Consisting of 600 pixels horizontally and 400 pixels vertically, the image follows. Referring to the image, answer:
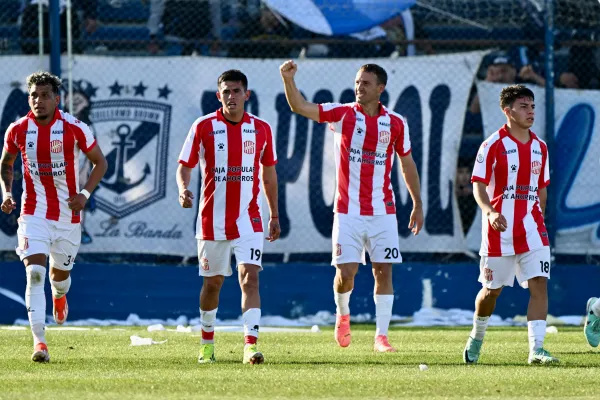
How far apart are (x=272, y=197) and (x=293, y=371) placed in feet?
5.28

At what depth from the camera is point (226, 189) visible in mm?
9398

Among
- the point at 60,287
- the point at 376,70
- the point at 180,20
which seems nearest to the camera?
the point at 376,70

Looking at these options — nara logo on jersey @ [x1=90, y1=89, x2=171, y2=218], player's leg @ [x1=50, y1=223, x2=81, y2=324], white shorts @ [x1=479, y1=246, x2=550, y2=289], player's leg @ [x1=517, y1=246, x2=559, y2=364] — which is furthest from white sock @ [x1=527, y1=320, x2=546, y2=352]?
nara logo on jersey @ [x1=90, y1=89, x2=171, y2=218]

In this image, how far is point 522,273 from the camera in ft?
30.3

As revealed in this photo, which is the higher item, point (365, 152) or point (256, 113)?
point (256, 113)

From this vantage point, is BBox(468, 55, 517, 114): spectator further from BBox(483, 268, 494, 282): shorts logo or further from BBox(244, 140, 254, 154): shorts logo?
BBox(244, 140, 254, 154): shorts logo

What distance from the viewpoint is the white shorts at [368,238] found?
10375 millimetres

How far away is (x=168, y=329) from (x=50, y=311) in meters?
1.63

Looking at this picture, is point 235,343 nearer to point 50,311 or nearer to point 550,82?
point 50,311

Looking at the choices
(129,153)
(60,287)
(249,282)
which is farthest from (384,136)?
(129,153)

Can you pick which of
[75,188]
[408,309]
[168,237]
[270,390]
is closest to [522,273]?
[270,390]

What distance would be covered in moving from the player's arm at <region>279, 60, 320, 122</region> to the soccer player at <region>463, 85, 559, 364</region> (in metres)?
1.45

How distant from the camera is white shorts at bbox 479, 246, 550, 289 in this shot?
29.9 feet

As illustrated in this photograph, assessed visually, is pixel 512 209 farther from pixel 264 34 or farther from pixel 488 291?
pixel 264 34
